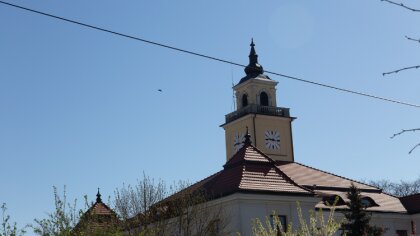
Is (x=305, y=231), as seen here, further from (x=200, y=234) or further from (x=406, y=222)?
(x=406, y=222)

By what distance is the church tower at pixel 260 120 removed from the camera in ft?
158

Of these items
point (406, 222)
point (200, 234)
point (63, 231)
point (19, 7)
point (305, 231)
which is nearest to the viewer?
point (19, 7)

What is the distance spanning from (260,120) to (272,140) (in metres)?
1.78

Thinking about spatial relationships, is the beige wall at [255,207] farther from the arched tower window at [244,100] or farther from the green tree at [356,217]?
the arched tower window at [244,100]

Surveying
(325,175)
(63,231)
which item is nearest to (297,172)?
(325,175)

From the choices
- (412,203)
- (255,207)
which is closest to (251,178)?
(255,207)

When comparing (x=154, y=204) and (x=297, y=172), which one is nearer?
(x=154, y=204)

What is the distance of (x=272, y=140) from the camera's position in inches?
1918

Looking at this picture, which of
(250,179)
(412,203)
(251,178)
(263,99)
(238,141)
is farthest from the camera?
(263,99)

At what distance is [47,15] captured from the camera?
10.3 metres

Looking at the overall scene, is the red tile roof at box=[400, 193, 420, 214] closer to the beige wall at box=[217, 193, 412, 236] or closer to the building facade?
the building facade

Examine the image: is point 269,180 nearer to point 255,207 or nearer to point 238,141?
point 255,207

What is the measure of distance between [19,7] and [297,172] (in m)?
32.4

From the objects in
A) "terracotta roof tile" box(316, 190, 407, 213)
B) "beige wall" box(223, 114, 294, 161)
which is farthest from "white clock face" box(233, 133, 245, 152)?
"terracotta roof tile" box(316, 190, 407, 213)
